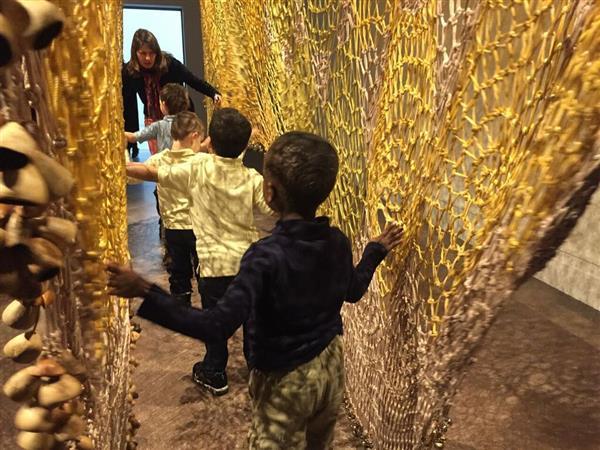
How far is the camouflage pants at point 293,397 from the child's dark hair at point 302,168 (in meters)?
0.28

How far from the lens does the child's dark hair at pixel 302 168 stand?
2.57 feet

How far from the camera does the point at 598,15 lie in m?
0.60

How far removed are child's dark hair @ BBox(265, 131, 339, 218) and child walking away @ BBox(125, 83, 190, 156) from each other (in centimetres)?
124

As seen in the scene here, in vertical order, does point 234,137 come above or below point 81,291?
above

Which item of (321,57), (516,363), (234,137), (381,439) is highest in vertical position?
(321,57)

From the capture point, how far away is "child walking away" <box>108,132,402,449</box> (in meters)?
0.72

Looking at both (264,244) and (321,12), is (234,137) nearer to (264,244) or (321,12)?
(321,12)

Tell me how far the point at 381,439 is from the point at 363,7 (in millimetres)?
913

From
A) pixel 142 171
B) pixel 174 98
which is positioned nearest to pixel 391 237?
pixel 142 171

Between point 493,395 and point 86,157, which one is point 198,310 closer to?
point 86,157

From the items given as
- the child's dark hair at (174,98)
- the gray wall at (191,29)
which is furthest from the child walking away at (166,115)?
the gray wall at (191,29)

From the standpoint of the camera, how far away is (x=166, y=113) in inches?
80.3

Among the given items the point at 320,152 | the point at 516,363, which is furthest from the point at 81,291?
the point at 516,363

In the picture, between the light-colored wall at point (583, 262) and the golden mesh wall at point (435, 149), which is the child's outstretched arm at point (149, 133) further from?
the light-colored wall at point (583, 262)
